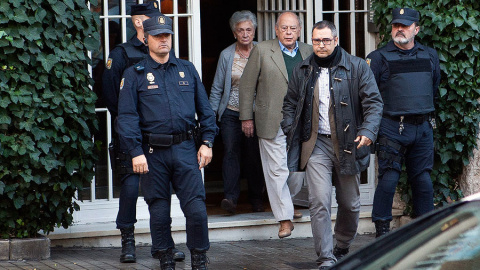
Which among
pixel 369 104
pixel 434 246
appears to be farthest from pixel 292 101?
pixel 434 246

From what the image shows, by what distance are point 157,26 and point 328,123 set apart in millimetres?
1499

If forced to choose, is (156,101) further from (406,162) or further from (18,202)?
(406,162)

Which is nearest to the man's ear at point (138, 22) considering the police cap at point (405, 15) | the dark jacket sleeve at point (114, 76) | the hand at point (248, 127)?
the dark jacket sleeve at point (114, 76)

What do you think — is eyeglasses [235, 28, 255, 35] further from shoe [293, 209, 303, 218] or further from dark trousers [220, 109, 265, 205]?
shoe [293, 209, 303, 218]

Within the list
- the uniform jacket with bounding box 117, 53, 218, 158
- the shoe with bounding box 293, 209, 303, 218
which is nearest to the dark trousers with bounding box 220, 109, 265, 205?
the shoe with bounding box 293, 209, 303, 218

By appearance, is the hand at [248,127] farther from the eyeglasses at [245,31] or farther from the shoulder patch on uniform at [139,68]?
the shoulder patch on uniform at [139,68]

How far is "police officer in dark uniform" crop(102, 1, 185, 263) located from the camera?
7.59 metres

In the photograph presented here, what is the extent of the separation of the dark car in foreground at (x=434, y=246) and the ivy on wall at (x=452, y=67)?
16.9 feet

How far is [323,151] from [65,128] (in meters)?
2.08

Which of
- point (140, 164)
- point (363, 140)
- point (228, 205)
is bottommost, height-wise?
point (228, 205)

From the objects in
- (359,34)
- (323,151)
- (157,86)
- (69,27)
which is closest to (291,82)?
(323,151)

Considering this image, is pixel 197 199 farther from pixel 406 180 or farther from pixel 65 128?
pixel 406 180

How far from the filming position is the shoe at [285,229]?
28.3 ft

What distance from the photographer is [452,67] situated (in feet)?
28.2
